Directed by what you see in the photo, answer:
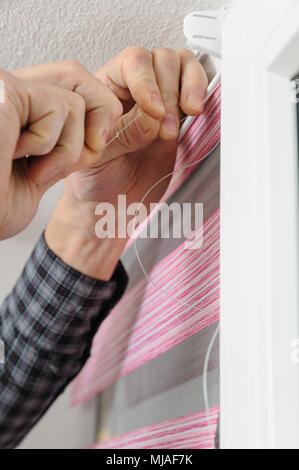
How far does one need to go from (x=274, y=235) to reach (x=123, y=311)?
88 cm

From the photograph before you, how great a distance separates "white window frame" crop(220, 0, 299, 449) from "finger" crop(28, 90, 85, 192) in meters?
0.17

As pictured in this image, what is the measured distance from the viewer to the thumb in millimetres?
634

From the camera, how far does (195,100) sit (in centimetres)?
67

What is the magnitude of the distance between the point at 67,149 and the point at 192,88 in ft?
0.86

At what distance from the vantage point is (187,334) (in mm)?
738

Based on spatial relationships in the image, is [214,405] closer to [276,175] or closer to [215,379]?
[215,379]

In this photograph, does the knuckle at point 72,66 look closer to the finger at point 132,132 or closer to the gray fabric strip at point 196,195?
the finger at point 132,132

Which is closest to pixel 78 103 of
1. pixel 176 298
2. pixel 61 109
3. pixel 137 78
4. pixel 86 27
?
pixel 61 109

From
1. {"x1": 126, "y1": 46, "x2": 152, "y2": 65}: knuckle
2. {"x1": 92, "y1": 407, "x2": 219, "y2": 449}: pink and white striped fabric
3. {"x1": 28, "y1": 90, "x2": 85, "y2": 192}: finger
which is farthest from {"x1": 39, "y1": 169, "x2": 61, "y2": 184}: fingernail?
{"x1": 92, "y1": 407, "x2": 219, "y2": 449}: pink and white striped fabric

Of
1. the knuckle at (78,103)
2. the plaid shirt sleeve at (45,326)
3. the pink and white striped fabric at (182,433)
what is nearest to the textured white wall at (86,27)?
the knuckle at (78,103)

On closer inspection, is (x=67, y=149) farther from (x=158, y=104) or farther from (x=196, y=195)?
(x=196, y=195)

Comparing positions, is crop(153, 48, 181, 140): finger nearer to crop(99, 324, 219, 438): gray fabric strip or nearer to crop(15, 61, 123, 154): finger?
crop(15, 61, 123, 154): finger
